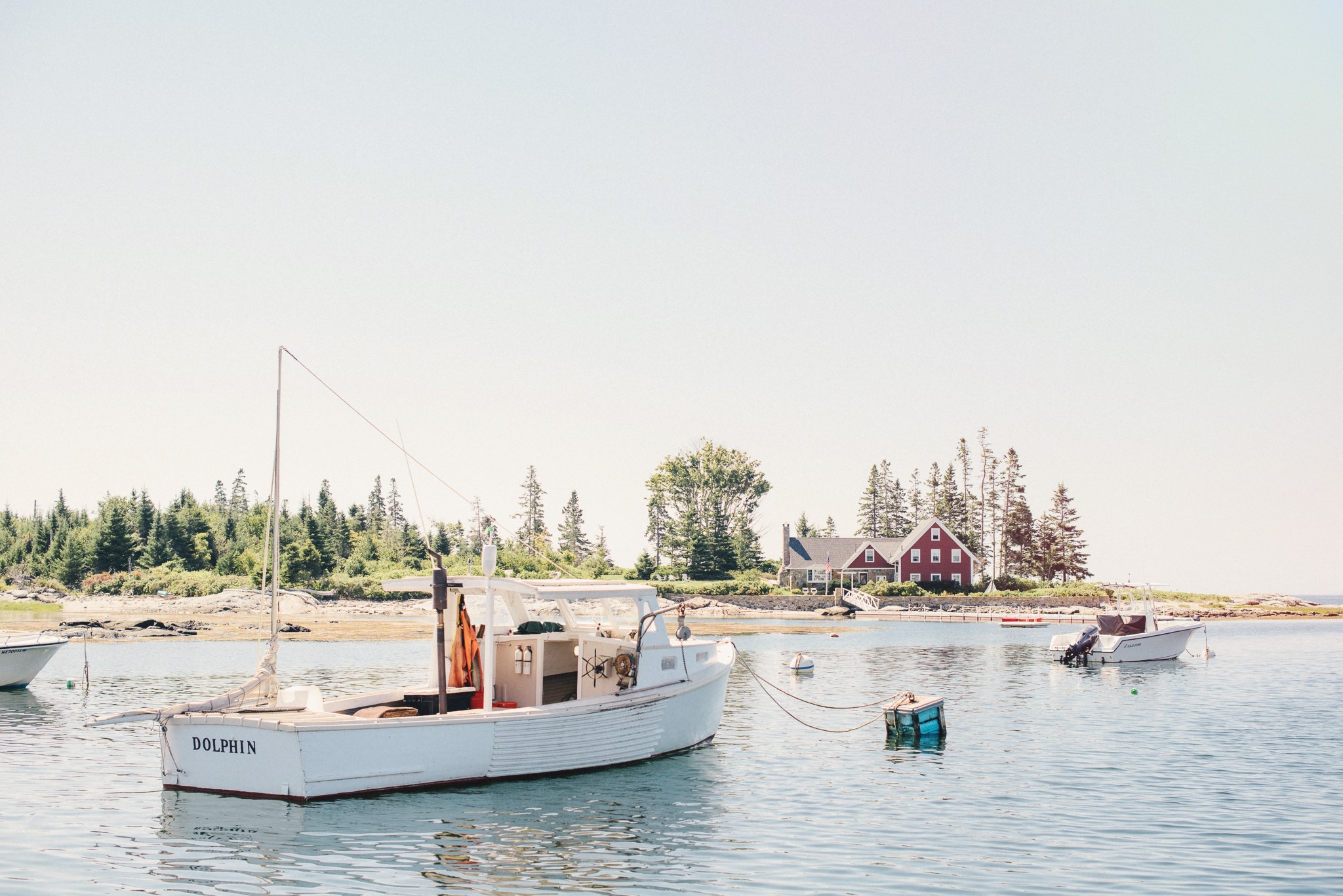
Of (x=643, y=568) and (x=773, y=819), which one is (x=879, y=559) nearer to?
(x=643, y=568)

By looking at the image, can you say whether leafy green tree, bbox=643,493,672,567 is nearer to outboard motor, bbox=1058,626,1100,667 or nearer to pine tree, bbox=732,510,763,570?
pine tree, bbox=732,510,763,570

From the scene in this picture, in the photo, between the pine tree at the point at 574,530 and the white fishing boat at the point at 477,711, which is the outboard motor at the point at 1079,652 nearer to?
the white fishing boat at the point at 477,711

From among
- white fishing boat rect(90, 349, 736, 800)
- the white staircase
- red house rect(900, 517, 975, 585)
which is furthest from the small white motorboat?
red house rect(900, 517, 975, 585)

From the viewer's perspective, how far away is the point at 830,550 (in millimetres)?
107625

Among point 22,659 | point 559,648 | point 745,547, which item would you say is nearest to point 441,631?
point 559,648

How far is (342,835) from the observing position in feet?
49.4

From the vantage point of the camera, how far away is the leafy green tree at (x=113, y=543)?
90375mm

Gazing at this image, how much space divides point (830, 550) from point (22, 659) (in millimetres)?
83712

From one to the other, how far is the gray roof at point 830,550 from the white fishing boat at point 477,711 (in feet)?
273

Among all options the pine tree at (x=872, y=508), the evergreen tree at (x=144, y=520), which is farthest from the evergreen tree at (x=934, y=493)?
the evergreen tree at (x=144, y=520)

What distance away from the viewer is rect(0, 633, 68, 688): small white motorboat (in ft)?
108

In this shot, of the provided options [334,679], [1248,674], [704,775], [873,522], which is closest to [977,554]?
[873,522]

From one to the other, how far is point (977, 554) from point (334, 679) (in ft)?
308

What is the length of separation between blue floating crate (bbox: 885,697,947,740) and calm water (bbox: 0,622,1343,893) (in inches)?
16.1
